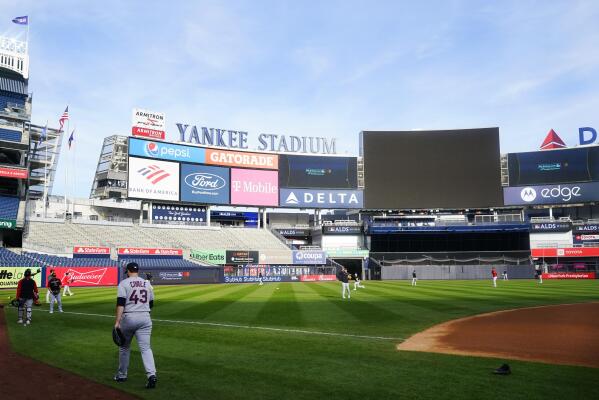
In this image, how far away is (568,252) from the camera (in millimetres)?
67875

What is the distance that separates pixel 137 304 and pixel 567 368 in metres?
8.20

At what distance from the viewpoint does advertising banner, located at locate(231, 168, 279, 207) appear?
68.9m

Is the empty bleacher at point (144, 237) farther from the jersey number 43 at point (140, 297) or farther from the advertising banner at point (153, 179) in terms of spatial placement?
the jersey number 43 at point (140, 297)

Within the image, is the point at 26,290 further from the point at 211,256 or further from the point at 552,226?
the point at 552,226

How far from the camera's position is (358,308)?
2233cm

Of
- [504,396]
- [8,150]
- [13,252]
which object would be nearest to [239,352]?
[504,396]

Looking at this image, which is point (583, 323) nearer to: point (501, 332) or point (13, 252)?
point (501, 332)

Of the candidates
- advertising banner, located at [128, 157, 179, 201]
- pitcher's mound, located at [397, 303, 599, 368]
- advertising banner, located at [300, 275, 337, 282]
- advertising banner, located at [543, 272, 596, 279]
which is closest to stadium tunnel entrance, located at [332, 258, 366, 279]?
advertising banner, located at [300, 275, 337, 282]

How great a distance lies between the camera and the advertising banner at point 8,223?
4864 cm

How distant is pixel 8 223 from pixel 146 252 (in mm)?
13440

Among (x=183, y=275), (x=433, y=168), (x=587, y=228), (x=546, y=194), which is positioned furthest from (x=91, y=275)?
(x=587, y=228)

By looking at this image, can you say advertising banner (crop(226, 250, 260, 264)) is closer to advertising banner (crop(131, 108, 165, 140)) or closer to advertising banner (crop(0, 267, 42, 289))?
advertising banner (crop(131, 108, 165, 140))

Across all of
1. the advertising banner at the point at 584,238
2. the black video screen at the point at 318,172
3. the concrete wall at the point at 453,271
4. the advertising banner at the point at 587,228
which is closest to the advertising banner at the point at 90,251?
the black video screen at the point at 318,172

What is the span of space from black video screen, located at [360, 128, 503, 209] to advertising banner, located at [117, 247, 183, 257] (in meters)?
28.3
